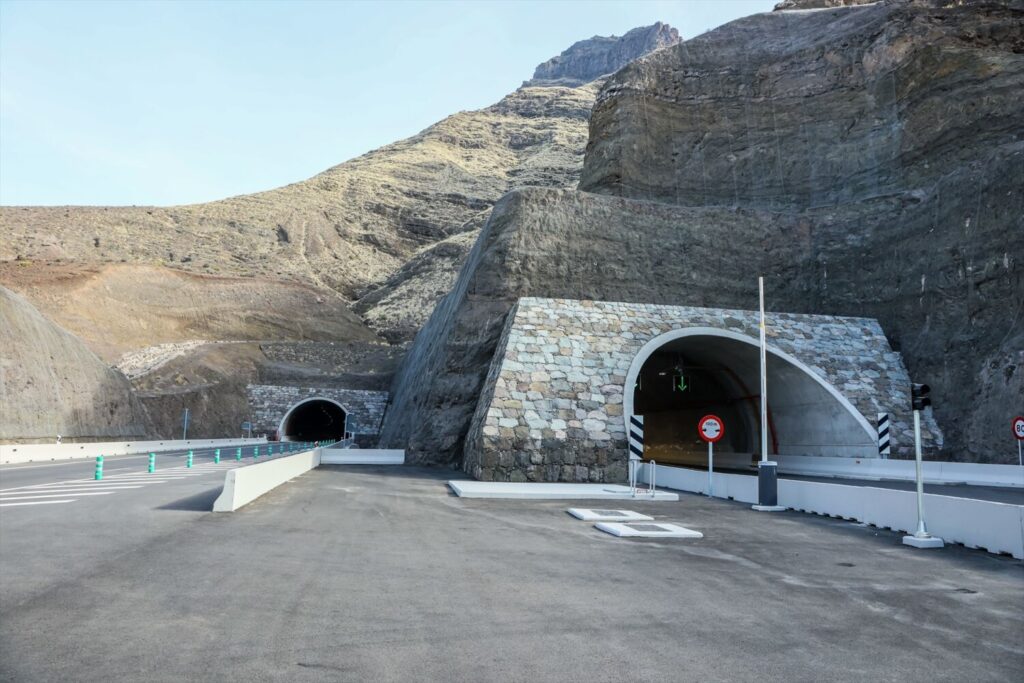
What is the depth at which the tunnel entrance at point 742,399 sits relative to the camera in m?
25.5

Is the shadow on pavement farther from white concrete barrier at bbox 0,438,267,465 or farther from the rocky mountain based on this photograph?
the rocky mountain

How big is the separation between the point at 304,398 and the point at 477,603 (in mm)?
55629

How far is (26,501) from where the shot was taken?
45.9 feet

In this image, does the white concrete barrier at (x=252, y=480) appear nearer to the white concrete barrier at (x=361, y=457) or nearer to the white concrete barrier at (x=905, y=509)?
the white concrete barrier at (x=361, y=457)

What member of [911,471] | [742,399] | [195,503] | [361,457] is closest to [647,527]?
[195,503]

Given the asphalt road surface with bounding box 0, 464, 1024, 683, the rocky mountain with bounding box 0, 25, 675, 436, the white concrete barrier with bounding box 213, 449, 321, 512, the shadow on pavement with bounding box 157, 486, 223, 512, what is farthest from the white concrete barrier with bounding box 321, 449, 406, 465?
the rocky mountain with bounding box 0, 25, 675, 436

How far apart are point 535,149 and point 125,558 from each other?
15153 centimetres

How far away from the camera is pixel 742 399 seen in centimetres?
3155

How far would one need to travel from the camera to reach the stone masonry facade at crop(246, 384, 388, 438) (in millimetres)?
58750

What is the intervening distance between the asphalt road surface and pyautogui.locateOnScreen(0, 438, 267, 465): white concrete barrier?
22.1 meters

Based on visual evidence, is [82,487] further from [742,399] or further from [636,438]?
[742,399]

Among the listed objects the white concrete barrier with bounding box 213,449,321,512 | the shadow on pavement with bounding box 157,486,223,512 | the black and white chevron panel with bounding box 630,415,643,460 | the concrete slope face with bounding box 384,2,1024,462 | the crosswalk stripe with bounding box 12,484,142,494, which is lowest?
the crosswalk stripe with bounding box 12,484,142,494

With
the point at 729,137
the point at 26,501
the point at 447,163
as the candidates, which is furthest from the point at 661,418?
the point at 447,163

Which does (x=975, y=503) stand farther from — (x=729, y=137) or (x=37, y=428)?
(x=37, y=428)
